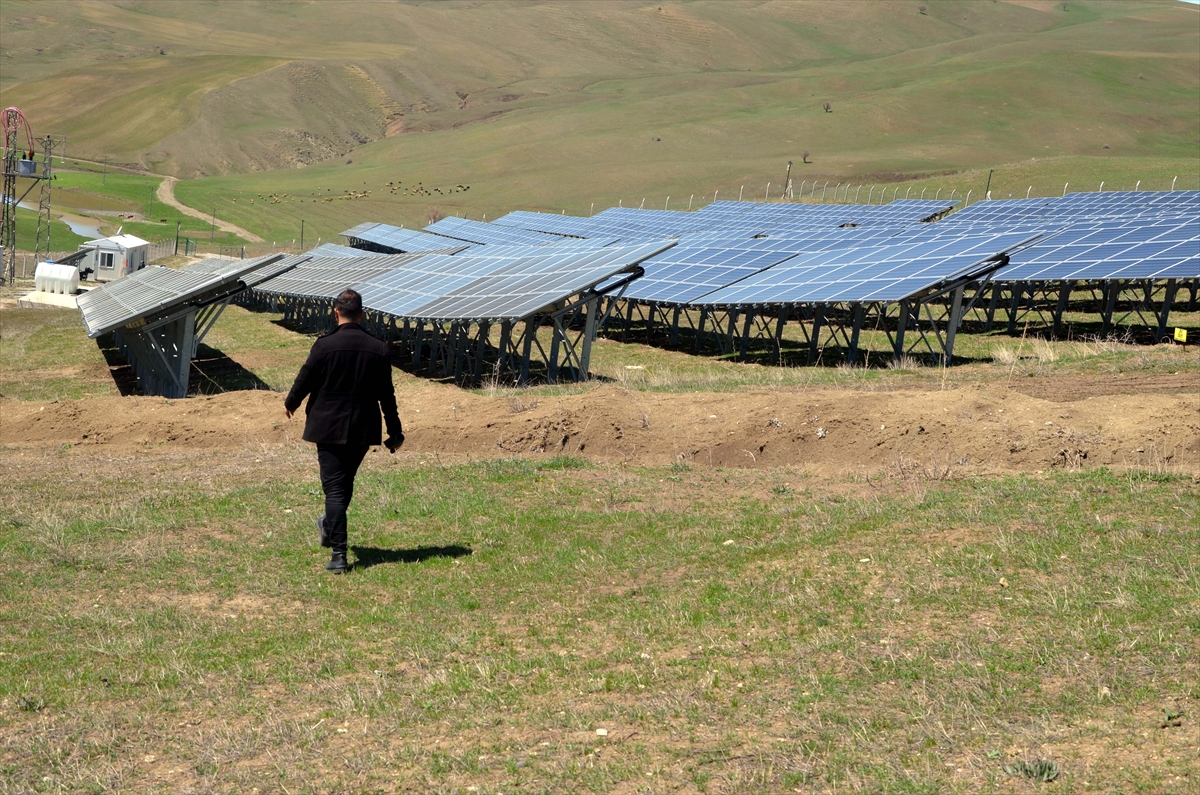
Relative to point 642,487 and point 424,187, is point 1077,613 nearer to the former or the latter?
point 642,487

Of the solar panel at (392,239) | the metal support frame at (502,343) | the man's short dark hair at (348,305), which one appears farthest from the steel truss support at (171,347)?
the solar panel at (392,239)

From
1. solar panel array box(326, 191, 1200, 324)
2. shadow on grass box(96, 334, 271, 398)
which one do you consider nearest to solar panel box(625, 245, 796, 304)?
solar panel array box(326, 191, 1200, 324)

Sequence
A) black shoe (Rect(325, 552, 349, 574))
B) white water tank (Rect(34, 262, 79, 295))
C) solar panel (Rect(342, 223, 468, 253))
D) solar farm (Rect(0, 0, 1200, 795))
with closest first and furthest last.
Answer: solar farm (Rect(0, 0, 1200, 795)), black shoe (Rect(325, 552, 349, 574)), white water tank (Rect(34, 262, 79, 295)), solar panel (Rect(342, 223, 468, 253))

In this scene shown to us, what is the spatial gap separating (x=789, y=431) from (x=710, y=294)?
18480mm

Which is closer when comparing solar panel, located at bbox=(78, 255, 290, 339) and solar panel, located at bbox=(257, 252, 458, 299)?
solar panel, located at bbox=(78, 255, 290, 339)

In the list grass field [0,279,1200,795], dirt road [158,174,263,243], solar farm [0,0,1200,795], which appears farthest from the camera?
dirt road [158,174,263,243]

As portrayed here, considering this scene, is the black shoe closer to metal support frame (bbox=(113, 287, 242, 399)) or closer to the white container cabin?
metal support frame (bbox=(113, 287, 242, 399))

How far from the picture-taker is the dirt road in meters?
87.5

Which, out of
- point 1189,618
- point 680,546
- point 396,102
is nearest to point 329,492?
point 680,546

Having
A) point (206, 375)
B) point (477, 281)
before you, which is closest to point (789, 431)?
point (477, 281)

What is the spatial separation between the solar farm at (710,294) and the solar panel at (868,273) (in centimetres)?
8

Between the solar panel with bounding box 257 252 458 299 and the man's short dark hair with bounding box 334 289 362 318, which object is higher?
the solar panel with bounding box 257 252 458 299

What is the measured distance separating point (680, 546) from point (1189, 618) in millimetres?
3966

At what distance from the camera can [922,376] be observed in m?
22.5
